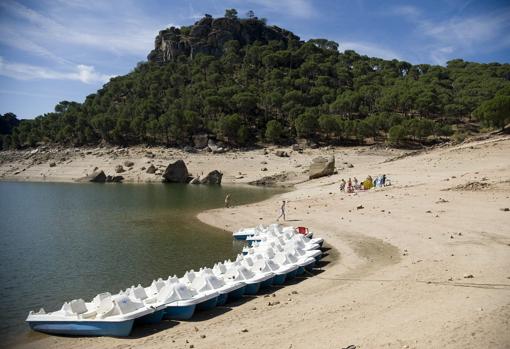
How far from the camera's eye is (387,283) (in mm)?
15297

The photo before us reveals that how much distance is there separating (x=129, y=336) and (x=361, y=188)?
3287 centimetres

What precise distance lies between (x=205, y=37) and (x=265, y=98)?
216 ft

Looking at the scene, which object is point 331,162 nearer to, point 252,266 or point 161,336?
point 252,266

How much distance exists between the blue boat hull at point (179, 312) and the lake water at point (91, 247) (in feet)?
14.4

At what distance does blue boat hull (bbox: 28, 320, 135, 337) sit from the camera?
1288 cm

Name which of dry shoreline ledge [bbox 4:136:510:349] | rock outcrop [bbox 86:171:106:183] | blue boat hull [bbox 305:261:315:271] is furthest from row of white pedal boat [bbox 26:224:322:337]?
rock outcrop [bbox 86:171:106:183]

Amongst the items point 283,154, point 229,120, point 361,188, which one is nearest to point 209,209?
point 361,188

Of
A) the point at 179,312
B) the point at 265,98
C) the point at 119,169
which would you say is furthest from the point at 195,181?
the point at 179,312

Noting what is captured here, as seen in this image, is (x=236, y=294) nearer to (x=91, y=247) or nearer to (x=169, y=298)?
(x=169, y=298)

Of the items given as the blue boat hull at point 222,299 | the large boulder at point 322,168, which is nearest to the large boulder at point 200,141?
the large boulder at point 322,168

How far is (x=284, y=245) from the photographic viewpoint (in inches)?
842

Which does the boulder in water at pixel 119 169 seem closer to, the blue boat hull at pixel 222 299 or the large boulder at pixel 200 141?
the large boulder at pixel 200 141

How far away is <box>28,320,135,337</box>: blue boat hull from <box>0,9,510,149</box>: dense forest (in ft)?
236

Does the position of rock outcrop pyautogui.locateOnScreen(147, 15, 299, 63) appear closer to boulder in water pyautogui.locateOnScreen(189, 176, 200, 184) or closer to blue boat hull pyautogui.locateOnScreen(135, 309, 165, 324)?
boulder in water pyautogui.locateOnScreen(189, 176, 200, 184)
